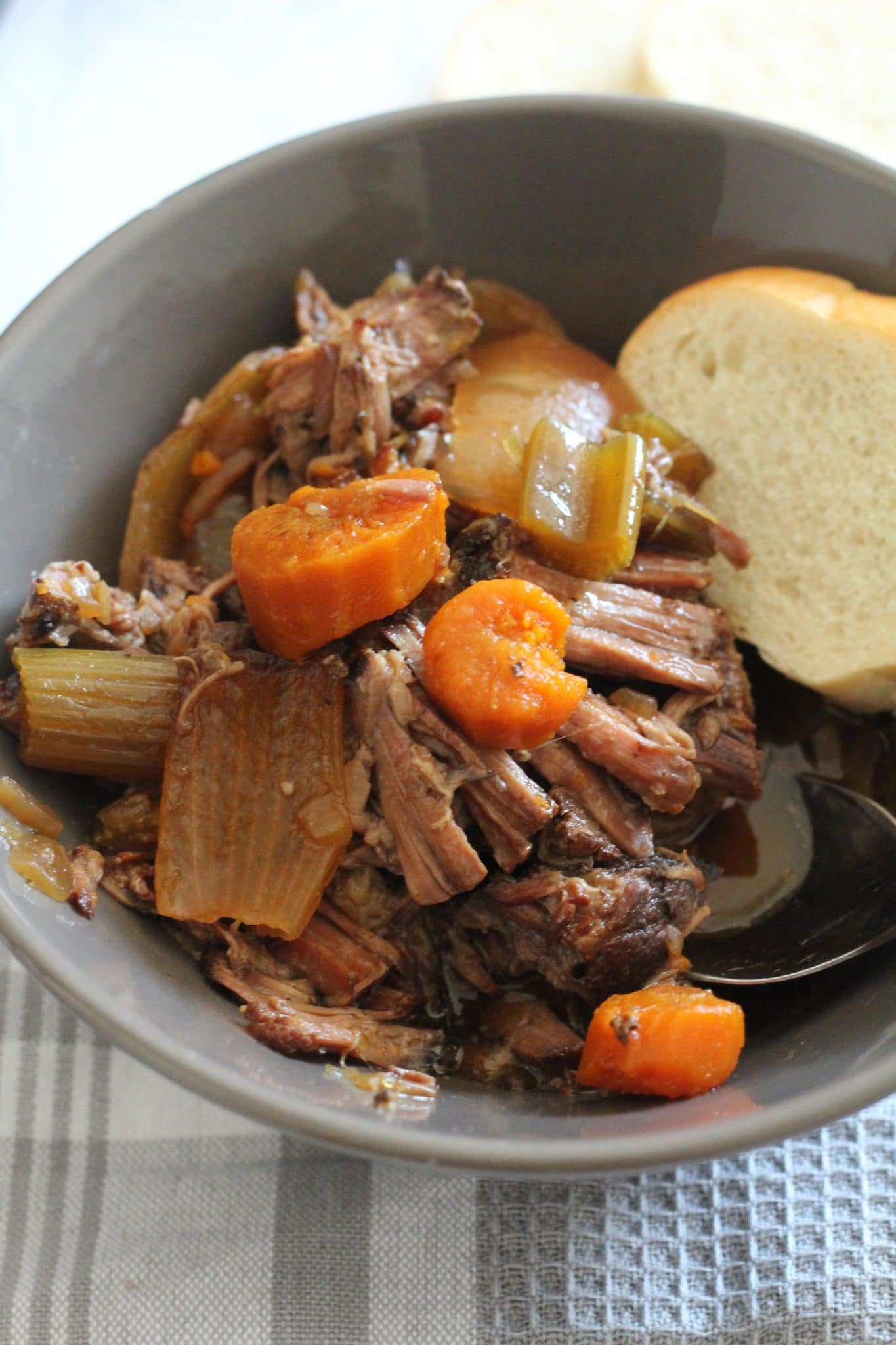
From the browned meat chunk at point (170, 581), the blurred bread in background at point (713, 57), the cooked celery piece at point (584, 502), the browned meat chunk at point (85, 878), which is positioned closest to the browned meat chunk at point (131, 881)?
the browned meat chunk at point (85, 878)

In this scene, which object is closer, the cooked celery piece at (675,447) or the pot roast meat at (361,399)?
the pot roast meat at (361,399)

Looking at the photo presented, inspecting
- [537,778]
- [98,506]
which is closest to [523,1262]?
[537,778]

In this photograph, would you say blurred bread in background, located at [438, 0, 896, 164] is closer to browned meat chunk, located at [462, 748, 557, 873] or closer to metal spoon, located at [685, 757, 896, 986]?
metal spoon, located at [685, 757, 896, 986]

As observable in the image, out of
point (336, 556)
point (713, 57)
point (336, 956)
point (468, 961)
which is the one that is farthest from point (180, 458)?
point (713, 57)

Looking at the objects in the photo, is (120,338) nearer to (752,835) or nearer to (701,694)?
(701,694)

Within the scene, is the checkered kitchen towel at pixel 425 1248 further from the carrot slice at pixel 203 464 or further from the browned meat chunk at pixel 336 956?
the carrot slice at pixel 203 464

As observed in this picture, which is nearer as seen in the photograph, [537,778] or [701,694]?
[537,778]
